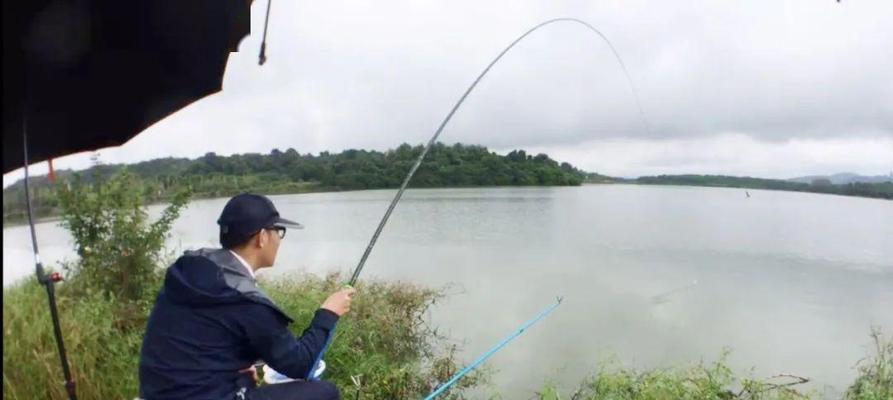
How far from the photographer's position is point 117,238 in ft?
15.8

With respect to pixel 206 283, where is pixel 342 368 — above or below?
below

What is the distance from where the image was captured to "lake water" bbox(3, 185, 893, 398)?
6910mm

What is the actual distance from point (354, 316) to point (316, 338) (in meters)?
4.13

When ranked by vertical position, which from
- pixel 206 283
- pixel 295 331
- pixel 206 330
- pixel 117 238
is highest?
pixel 206 283

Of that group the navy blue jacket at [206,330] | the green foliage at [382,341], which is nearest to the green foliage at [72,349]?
the navy blue jacket at [206,330]

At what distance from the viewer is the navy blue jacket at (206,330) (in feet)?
4.85

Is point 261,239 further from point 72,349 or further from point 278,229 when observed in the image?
point 72,349

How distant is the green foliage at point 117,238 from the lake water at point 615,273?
0.66 feet

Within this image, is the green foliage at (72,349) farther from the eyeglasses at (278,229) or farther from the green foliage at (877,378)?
the green foliage at (877,378)

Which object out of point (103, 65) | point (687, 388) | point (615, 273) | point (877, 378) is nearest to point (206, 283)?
point (103, 65)

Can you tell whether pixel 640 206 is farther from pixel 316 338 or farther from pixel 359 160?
pixel 316 338

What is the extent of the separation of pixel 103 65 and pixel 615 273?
12.5 metres

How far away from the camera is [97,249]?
474cm

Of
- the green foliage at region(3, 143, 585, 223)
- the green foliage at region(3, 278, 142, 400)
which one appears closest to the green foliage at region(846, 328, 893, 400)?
the green foliage at region(3, 143, 585, 223)
